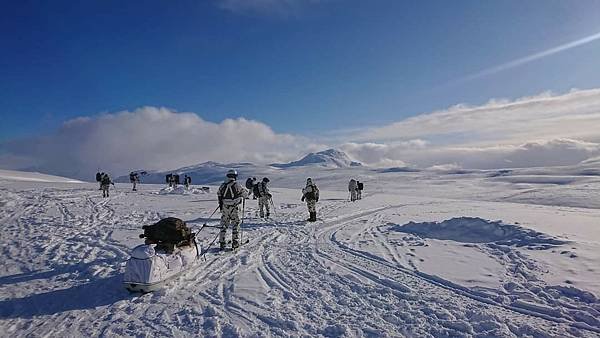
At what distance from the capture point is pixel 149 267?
7.52 meters

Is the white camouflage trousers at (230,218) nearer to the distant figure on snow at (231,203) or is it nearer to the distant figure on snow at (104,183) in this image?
the distant figure on snow at (231,203)

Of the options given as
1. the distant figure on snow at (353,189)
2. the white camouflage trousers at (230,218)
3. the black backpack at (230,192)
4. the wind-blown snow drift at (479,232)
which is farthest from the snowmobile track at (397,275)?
the distant figure on snow at (353,189)

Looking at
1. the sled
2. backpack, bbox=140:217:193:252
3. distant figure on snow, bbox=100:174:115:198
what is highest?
distant figure on snow, bbox=100:174:115:198

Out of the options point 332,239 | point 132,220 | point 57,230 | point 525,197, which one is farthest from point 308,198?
point 525,197

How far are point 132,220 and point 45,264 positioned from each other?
26.4 ft

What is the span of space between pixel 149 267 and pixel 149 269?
0.04m

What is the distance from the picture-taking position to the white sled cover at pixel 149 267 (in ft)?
24.5

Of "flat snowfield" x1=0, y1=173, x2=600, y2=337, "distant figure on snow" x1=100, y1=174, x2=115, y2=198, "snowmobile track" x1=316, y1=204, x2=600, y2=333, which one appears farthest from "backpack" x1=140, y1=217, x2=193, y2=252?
"distant figure on snow" x1=100, y1=174, x2=115, y2=198

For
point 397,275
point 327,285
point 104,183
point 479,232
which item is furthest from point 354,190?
point 327,285

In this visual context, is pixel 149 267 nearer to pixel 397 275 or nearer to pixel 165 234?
pixel 165 234

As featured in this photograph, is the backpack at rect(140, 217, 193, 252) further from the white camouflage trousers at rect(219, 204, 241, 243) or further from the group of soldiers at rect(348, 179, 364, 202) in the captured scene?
the group of soldiers at rect(348, 179, 364, 202)

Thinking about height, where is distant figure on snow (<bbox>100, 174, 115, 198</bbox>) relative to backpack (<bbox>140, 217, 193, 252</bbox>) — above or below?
above

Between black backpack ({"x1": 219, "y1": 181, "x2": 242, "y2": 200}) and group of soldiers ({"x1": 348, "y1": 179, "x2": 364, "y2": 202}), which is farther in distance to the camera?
group of soldiers ({"x1": 348, "y1": 179, "x2": 364, "y2": 202})

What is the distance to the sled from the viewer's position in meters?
7.46
